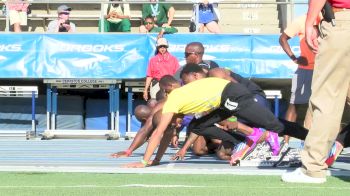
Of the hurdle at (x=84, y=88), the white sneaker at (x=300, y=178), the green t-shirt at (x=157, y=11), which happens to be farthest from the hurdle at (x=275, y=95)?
the white sneaker at (x=300, y=178)

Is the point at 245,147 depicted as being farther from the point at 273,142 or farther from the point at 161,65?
the point at 161,65

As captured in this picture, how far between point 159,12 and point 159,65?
10.7ft

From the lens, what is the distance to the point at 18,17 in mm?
17469

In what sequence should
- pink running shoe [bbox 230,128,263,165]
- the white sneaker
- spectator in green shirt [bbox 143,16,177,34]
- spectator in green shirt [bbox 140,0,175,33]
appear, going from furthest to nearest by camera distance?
spectator in green shirt [bbox 140,0,175,33]
spectator in green shirt [bbox 143,16,177,34]
pink running shoe [bbox 230,128,263,165]
the white sneaker

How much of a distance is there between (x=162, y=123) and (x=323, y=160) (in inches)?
87.7

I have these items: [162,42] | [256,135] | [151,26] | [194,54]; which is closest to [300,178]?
[256,135]

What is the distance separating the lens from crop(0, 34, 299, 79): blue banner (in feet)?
51.3

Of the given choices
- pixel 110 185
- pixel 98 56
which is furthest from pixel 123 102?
pixel 110 185

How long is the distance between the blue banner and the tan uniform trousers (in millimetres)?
9047

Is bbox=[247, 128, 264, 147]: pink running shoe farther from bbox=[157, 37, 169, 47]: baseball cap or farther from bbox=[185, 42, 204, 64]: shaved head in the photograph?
bbox=[157, 37, 169, 47]: baseball cap

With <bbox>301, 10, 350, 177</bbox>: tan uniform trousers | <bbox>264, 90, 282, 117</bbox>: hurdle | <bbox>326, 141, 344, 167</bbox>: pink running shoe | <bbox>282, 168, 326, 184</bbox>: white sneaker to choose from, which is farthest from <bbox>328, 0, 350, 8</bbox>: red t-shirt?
<bbox>264, 90, 282, 117</bbox>: hurdle

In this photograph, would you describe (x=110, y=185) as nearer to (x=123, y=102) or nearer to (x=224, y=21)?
(x=123, y=102)

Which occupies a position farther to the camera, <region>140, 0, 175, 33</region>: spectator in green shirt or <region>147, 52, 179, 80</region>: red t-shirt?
<region>140, 0, 175, 33</region>: spectator in green shirt

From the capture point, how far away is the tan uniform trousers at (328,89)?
6.43 meters
